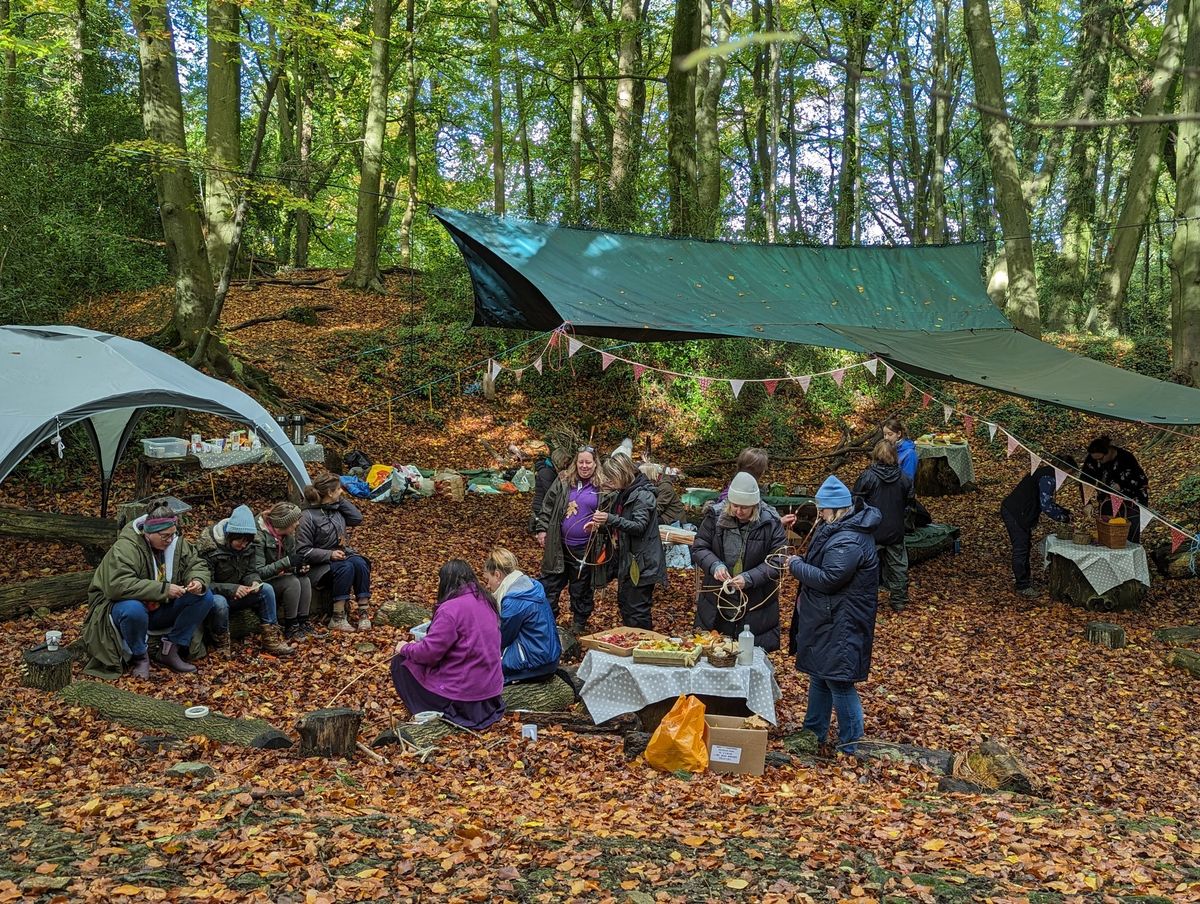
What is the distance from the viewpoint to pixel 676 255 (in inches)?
423

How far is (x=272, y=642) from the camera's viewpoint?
22.5 feet

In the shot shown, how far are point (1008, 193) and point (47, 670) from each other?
12.9 metres

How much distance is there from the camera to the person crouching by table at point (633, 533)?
676cm

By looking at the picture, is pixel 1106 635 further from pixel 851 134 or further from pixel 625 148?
pixel 851 134

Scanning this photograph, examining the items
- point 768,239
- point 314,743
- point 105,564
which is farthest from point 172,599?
point 768,239

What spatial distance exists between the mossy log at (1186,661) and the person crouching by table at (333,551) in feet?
21.5

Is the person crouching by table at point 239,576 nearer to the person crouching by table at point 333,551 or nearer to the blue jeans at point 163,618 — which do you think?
the blue jeans at point 163,618

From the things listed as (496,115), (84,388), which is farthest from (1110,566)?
(496,115)

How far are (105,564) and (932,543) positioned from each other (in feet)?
26.8

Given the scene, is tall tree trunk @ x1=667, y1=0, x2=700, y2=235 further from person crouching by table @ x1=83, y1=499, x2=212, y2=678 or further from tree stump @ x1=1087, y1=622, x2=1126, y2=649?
person crouching by table @ x1=83, y1=499, x2=212, y2=678

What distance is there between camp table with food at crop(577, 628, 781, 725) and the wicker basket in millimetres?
4701

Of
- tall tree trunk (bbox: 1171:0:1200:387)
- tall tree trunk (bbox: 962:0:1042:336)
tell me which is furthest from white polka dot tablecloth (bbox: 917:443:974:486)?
tall tree trunk (bbox: 1171:0:1200:387)

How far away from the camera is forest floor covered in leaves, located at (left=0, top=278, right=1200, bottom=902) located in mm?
3619

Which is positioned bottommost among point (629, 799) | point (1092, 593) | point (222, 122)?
point (629, 799)
